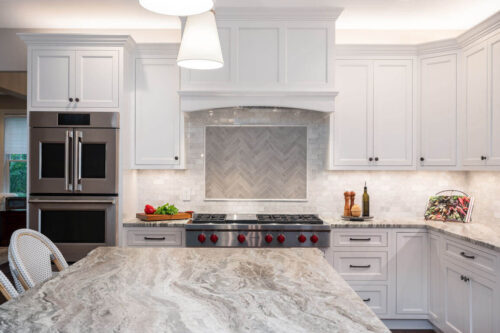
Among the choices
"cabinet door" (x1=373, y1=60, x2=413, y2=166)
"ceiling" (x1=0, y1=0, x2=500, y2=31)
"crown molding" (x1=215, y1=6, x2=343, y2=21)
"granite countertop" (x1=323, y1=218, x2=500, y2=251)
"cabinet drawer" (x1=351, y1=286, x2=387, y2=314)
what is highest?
"ceiling" (x1=0, y1=0, x2=500, y2=31)

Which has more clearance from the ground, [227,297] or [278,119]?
[278,119]

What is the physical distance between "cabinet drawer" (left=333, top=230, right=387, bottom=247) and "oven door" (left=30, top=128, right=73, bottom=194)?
2.36 meters

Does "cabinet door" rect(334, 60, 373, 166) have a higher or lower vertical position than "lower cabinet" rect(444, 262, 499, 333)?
higher

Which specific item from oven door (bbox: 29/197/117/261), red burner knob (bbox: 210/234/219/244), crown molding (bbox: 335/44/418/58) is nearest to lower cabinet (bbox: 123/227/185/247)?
oven door (bbox: 29/197/117/261)

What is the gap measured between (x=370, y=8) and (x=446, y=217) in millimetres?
2016

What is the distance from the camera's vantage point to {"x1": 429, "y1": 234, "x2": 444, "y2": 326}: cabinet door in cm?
362

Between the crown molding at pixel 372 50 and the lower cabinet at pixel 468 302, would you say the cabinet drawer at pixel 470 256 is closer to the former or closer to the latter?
the lower cabinet at pixel 468 302

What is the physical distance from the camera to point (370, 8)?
3.91 m

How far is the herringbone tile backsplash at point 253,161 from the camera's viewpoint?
4.43 m

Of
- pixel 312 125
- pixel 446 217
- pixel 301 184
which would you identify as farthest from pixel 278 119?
pixel 446 217

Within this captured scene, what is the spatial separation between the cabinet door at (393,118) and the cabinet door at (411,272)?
72cm

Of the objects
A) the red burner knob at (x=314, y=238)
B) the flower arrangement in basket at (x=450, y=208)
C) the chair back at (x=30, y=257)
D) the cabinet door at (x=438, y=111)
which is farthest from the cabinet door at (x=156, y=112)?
the flower arrangement in basket at (x=450, y=208)

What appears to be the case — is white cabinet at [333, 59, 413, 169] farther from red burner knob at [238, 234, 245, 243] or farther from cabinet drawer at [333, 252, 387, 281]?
red burner knob at [238, 234, 245, 243]

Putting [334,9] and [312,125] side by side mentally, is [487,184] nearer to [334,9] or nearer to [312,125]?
[312,125]
